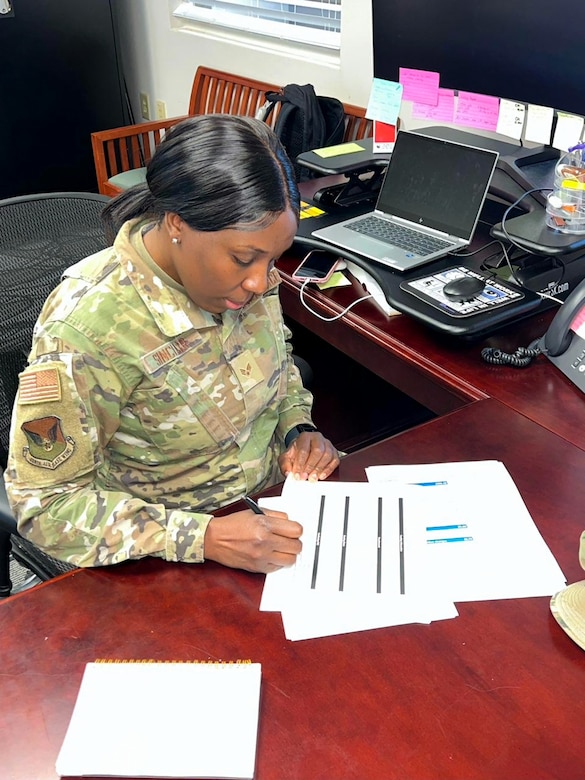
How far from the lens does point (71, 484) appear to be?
2.77 ft

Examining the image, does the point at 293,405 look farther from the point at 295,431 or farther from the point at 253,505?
the point at 253,505

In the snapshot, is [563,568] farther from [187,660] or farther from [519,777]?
[187,660]

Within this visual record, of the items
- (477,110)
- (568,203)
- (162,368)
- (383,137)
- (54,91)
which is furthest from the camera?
(54,91)

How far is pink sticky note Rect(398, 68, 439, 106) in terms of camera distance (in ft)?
5.20

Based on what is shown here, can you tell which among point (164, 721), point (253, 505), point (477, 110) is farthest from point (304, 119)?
point (164, 721)

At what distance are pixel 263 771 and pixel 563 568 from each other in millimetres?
408

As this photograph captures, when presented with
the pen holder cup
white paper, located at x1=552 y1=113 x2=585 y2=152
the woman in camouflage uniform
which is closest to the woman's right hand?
the woman in camouflage uniform

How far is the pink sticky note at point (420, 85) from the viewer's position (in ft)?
5.20

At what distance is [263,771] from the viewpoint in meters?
0.60

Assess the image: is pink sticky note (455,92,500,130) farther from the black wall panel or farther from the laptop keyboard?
the black wall panel

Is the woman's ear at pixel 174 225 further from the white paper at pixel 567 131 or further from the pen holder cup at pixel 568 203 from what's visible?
the white paper at pixel 567 131

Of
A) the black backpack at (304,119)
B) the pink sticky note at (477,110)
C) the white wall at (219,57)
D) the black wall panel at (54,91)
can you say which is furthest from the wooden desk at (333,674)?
the black wall panel at (54,91)

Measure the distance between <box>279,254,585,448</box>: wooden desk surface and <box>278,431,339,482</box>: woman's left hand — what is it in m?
0.22

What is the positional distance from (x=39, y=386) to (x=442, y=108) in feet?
4.11
